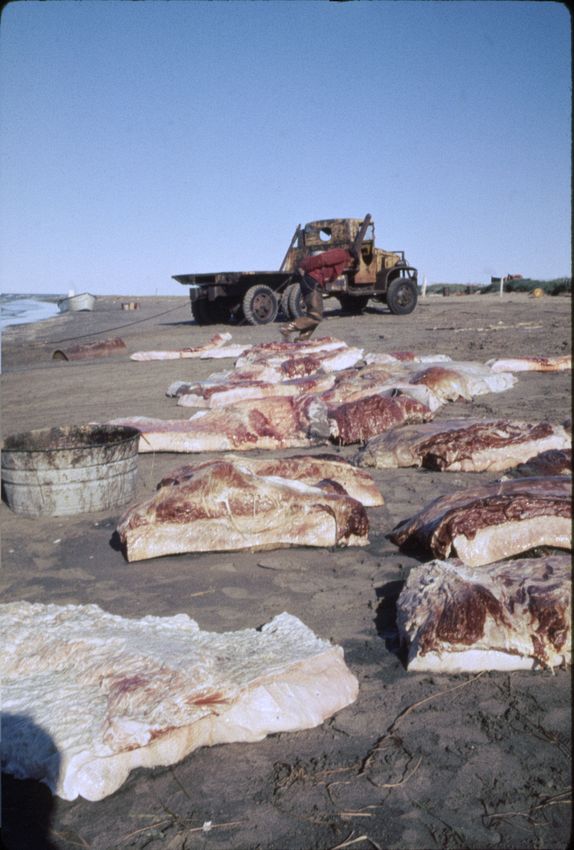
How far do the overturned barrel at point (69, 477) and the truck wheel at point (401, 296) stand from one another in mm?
16106

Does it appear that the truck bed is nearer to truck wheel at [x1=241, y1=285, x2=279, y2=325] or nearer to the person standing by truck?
truck wheel at [x1=241, y1=285, x2=279, y2=325]

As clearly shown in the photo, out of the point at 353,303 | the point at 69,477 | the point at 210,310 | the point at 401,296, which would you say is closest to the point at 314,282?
the point at 401,296

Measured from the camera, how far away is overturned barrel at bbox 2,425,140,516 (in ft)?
17.2

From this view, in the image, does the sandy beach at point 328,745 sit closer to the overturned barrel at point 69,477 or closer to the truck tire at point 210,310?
the overturned barrel at point 69,477

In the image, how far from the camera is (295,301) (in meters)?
19.8

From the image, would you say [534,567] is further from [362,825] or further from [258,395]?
[258,395]

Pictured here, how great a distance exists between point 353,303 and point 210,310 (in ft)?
14.5

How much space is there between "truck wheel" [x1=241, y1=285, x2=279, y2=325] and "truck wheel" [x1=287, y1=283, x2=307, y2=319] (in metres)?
0.65

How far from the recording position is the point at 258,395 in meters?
8.59

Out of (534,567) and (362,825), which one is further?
(534,567)

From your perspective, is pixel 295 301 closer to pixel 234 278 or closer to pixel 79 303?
pixel 234 278

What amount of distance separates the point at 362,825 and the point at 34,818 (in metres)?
1.04

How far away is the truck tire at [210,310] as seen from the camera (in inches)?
838

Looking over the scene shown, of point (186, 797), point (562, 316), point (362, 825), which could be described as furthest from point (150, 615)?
point (562, 316)
